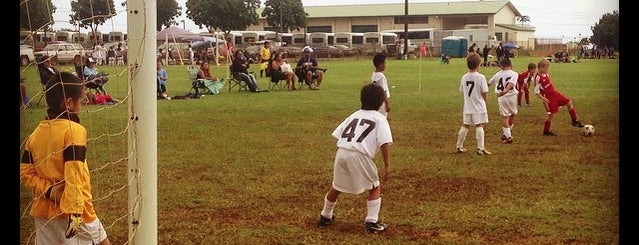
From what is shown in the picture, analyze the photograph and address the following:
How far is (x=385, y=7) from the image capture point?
4903 cm

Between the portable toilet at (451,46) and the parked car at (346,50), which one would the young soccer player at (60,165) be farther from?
the portable toilet at (451,46)

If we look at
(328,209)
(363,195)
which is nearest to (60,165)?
(328,209)

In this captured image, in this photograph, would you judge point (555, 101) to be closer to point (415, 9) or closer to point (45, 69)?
point (45, 69)

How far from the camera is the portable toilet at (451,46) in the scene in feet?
183

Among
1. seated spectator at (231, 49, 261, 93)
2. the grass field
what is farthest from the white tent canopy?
the grass field

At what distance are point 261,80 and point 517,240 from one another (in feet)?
74.1

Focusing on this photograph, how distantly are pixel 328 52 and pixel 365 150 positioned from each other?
44.0 m

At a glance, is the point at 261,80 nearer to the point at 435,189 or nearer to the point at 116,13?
the point at 435,189

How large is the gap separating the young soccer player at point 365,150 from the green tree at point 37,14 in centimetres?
254

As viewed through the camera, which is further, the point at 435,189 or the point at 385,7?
the point at 385,7

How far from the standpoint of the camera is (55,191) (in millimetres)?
3980

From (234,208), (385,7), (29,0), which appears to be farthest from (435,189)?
(385,7)

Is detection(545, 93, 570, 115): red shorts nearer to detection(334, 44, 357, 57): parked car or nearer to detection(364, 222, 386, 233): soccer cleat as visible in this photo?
detection(364, 222, 386, 233): soccer cleat
